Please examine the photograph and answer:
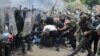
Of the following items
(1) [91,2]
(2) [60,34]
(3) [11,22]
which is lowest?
(1) [91,2]

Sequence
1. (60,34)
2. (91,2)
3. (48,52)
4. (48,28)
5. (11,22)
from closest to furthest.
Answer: (11,22) → (48,52) → (48,28) → (60,34) → (91,2)

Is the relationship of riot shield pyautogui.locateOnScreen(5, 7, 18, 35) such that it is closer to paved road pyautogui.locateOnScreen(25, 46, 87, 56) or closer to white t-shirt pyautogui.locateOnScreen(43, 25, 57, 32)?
paved road pyautogui.locateOnScreen(25, 46, 87, 56)

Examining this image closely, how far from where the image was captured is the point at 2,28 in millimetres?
10531

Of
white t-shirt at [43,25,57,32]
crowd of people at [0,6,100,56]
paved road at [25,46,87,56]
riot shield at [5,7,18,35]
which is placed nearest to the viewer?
crowd of people at [0,6,100,56]

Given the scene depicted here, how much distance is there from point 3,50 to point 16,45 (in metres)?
2.23

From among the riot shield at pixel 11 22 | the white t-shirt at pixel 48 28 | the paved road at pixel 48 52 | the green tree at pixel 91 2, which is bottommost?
the green tree at pixel 91 2

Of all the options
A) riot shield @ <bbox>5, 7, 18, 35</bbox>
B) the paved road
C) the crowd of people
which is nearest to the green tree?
the crowd of people

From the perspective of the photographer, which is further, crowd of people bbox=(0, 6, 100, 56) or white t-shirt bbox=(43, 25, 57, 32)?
white t-shirt bbox=(43, 25, 57, 32)

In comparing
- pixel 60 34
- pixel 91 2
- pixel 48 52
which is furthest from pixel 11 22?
pixel 91 2

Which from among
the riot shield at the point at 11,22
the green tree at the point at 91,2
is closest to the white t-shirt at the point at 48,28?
the riot shield at the point at 11,22

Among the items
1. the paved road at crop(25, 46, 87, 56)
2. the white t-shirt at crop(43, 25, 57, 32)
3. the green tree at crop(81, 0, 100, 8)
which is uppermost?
the white t-shirt at crop(43, 25, 57, 32)

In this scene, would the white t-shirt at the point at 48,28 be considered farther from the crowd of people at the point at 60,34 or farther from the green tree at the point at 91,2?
the green tree at the point at 91,2

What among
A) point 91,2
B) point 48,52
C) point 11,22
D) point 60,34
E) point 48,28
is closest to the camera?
point 11,22

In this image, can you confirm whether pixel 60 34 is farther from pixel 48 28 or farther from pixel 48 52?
pixel 48 52
